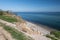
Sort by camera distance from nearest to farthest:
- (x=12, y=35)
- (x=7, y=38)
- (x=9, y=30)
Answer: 1. (x=7, y=38)
2. (x=12, y=35)
3. (x=9, y=30)

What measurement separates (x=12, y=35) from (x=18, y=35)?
0.46 meters

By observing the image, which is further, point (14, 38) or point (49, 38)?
point (49, 38)

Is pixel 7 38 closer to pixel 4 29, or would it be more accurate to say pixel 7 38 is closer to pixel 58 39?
pixel 4 29

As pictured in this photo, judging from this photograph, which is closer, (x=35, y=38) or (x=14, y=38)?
(x=14, y=38)

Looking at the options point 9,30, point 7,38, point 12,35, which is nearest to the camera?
point 7,38

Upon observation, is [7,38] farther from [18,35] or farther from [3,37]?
[18,35]

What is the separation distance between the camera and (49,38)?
17.5 m

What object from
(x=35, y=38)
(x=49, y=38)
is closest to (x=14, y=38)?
(x=35, y=38)

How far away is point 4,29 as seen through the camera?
57.2ft

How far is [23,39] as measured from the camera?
15227 millimetres

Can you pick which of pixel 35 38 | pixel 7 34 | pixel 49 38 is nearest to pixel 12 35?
pixel 7 34

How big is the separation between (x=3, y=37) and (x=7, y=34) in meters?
0.90

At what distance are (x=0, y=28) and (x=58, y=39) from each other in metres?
4.53

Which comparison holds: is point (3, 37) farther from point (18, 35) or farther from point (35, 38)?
point (35, 38)
